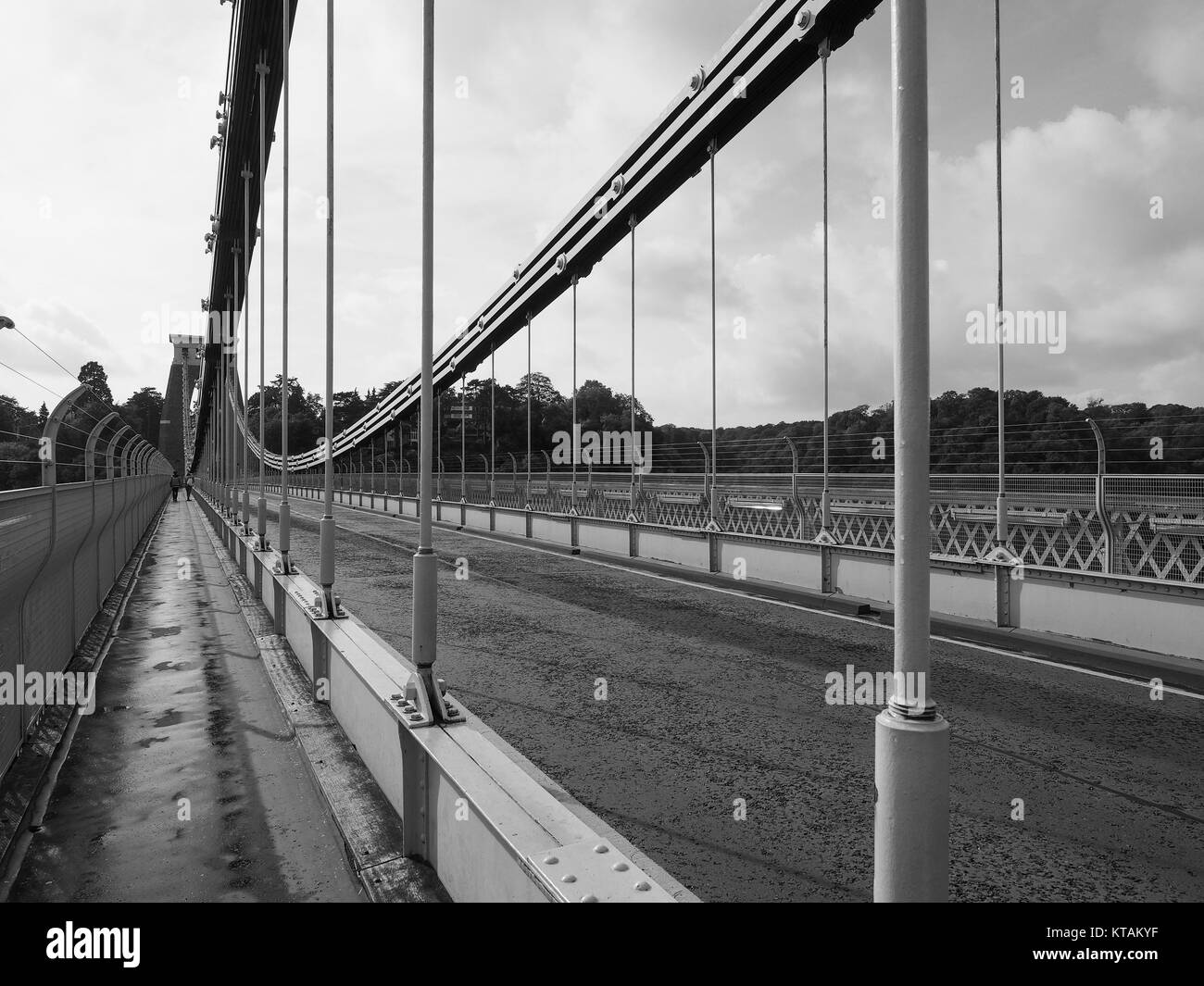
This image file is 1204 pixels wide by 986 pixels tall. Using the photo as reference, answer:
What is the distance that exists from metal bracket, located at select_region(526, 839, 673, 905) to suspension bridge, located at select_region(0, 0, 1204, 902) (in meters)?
0.01

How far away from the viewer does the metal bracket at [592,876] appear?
6.95 feet

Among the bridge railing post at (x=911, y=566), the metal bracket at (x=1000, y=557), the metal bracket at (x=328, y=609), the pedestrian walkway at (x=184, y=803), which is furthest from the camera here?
the metal bracket at (x=1000, y=557)

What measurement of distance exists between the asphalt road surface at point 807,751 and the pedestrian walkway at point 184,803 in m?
1.25

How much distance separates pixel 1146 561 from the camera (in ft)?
28.0

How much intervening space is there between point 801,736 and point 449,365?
31.6 m

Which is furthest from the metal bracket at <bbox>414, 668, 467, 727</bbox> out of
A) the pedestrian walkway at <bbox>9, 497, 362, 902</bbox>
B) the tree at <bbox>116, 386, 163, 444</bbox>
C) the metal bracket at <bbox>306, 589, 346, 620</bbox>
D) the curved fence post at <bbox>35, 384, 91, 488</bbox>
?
the tree at <bbox>116, 386, 163, 444</bbox>

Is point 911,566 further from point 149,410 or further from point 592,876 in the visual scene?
point 149,410

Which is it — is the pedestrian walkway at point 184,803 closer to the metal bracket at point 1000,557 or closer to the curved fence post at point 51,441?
the curved fence post at point 51,441

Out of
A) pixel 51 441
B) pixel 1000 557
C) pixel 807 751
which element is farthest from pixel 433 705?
pixel 1000 557

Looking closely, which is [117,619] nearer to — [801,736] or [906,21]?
[801,736]

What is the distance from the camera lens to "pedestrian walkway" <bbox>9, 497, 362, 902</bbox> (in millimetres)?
3338

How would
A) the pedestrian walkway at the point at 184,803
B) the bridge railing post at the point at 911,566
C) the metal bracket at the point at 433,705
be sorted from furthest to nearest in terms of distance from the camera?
the metal bracket at the point at 433,705
the pedestrian walkway at the point at 184,803
the bridge railing post at the point at 911,566

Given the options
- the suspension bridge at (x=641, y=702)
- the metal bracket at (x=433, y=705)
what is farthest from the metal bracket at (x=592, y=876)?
the metal bracket at (x=433, y=705)
